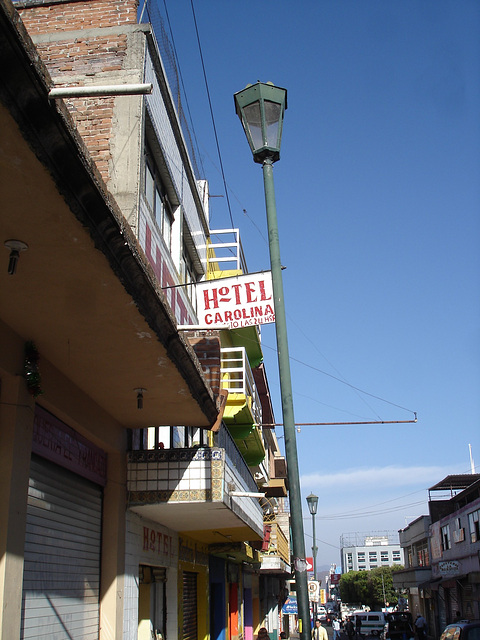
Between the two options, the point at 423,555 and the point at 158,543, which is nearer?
the point at 158,543

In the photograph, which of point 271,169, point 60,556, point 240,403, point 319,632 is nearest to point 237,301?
point 271,169

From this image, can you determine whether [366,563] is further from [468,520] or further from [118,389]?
[118,389]

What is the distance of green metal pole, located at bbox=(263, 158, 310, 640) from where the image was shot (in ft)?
23.7

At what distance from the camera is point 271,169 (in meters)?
8.60

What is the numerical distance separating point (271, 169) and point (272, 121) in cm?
62

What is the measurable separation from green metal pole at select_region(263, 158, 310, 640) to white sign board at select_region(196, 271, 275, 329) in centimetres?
71

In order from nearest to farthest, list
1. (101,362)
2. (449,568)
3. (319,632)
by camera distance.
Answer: (101,362), (319,632), (449,568)

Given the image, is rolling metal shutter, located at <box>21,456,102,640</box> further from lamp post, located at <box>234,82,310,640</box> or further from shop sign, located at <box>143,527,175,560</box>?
lamp post, located at <box>234,82,310,640</box>

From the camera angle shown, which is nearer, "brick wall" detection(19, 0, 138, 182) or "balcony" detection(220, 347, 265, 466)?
"brick wall" detection(19, 0, 138, 182)

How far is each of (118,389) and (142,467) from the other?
195 centimetres

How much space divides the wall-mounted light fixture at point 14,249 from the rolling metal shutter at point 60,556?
267 centimetres

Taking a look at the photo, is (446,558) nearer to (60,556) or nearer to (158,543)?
(158,543)

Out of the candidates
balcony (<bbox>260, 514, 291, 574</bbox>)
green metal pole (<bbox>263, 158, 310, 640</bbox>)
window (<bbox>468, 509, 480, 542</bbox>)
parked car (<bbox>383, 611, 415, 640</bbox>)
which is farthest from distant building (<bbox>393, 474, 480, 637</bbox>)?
green metal pole (<bbox>263, 158, 310, 640</bbox>)

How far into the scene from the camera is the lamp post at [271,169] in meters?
7.69
